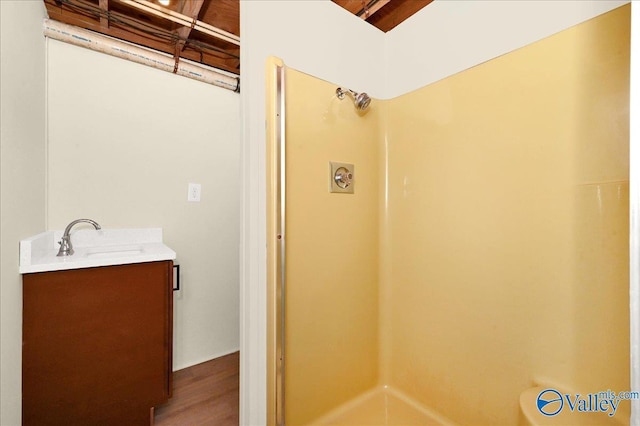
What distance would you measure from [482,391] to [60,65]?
118 inches

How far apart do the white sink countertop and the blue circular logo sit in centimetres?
178

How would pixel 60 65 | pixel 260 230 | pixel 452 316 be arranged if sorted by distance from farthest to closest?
pixel 60 65 → pixel 452 316 → pixel 260 230

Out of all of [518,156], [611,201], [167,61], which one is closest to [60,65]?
[167,61]

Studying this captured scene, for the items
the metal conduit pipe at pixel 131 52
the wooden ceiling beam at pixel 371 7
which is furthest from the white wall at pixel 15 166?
the wooden ceiling beam at pixel 371 7

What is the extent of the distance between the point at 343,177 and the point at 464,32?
89cm

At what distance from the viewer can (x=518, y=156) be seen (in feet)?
3.70

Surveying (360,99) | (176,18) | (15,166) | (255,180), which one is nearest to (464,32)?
(360,99)

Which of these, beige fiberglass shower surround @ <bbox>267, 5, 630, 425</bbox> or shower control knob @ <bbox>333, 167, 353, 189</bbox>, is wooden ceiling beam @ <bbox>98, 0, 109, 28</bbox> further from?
shower control knob @ <bbox>333, 167, 353, 189</bbox>

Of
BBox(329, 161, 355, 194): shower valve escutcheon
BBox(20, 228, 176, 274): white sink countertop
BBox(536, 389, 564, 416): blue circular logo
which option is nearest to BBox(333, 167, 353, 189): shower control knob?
BBox(329, 161, 355, 194): shower valve escutcheon

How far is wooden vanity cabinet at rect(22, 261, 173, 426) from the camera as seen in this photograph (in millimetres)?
1207

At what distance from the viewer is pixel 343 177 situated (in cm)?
141

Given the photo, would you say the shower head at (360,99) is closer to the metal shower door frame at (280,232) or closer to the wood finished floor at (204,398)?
the metal shower door frame at (280,232)

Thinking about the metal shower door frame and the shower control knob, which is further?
the shower control knob

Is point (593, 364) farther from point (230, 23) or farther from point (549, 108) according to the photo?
point (230, 23)
